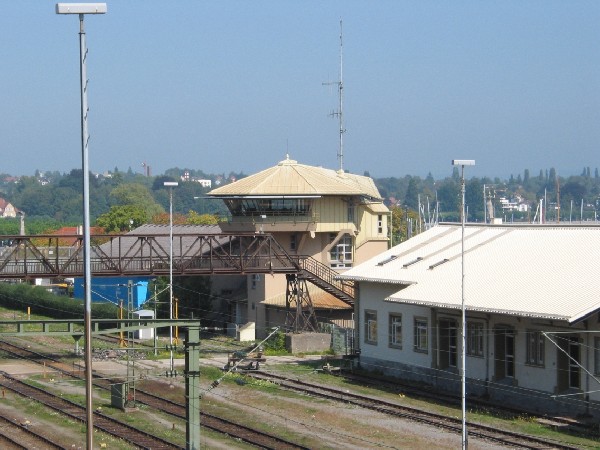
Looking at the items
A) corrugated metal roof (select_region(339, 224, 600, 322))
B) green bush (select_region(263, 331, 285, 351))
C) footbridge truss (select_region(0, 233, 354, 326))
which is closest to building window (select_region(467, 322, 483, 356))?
corrugated metal roof (select_region(339, 224, 600, 322))

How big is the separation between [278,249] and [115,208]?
7850 cm

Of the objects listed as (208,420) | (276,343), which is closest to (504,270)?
(208,420)

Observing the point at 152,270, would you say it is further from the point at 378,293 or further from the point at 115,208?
the point at 115,208

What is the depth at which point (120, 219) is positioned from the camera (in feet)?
445

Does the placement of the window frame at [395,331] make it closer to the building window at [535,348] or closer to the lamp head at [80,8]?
the building window at [535,348]

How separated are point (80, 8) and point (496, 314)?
23292mm

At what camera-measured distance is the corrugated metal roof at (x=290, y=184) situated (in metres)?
68.4

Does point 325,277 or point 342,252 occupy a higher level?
point 342,252

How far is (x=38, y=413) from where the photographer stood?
42625 millimetres

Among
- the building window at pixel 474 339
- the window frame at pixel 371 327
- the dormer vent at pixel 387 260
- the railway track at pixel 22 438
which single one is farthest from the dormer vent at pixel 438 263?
the railway track at pixel 22 438

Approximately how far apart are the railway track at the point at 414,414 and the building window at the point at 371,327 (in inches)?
172

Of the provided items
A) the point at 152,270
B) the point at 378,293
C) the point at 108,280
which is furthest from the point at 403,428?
the point at 108,280

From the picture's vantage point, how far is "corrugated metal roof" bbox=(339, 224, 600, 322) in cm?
3966

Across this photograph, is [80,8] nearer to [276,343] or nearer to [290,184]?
[276,343]
